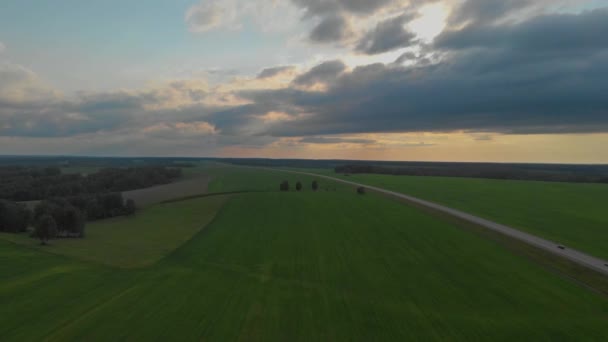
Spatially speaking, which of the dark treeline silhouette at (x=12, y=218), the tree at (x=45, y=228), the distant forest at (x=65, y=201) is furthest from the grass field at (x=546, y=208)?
the dark treeline silhouette at (x=12, y=218)

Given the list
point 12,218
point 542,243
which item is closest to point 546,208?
point 542,243

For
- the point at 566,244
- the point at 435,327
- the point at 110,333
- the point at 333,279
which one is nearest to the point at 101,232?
the point at 110,333

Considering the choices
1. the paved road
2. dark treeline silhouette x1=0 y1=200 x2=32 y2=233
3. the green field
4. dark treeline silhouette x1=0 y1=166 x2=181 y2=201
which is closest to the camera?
the green field

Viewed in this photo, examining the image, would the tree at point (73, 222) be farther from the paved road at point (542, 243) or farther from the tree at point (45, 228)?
the paved road at point (542, 243)

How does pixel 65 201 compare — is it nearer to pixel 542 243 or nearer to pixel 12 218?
pixel 12 218

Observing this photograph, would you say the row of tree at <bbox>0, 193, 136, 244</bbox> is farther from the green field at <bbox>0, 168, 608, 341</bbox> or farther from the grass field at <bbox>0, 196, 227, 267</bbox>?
the green field at <bbox>0, 168, 608, 341</bbox>

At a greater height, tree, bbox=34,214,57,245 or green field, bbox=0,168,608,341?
tree, bbox=34,214,57,245

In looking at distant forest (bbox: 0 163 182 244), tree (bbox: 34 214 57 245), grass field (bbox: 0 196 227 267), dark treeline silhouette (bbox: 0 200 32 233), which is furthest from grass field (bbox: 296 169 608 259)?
dark treeline silhouette (bbox: 0 200 32 233)
